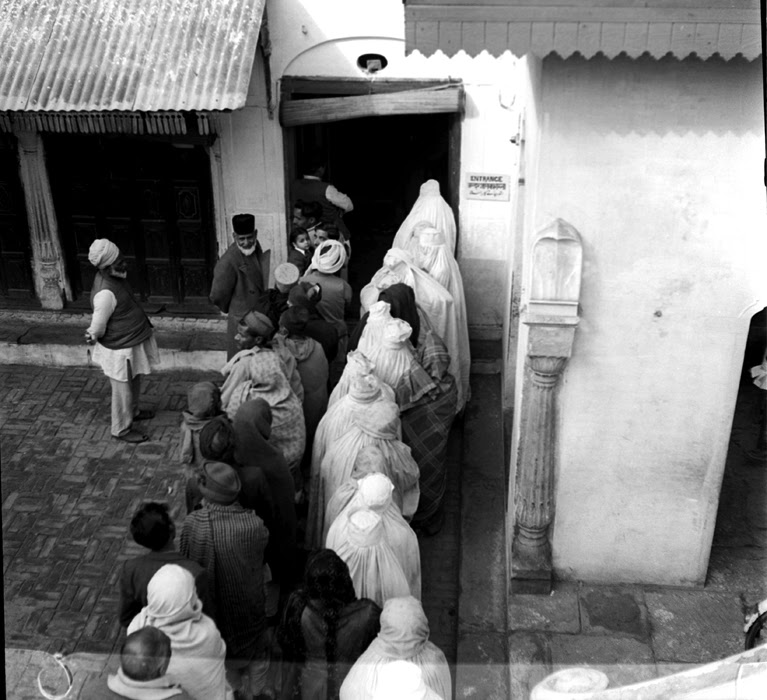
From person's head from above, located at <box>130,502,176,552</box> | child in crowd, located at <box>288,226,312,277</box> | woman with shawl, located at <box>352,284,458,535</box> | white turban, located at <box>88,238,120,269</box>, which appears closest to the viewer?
person's head from above, located at <box>130,502,176,552</box>

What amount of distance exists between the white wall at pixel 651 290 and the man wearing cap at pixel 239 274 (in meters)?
3.27

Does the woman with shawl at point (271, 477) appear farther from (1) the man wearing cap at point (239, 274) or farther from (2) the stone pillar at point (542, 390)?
(1) the man wearing cap at point (239, 274)

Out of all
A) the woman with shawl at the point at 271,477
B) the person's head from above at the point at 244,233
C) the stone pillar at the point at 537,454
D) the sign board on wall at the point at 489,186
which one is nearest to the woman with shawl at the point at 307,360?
the woman with shawl at the point at 271,477

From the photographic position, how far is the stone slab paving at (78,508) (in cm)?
664

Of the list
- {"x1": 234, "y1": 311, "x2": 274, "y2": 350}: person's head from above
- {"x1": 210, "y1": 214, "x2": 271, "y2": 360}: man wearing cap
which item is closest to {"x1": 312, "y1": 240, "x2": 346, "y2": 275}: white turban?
{"x1": 210, "y1": 214, "x2": 271, "y2": 360}: man wearing cap

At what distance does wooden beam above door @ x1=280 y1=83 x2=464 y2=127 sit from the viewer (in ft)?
31.0

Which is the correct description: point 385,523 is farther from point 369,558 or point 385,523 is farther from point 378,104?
point 378,104

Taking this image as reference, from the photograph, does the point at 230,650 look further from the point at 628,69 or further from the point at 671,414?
the point at 628,69

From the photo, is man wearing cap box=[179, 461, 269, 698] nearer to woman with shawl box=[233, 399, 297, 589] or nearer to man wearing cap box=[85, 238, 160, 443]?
woman with shawl box=[233, 399, 297, 589]

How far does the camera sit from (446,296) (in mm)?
8555

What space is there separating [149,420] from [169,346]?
3.54ft

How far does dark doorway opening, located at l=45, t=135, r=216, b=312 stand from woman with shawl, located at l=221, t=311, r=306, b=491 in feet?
11.9

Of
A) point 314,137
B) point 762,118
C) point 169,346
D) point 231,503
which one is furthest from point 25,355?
point 762,118

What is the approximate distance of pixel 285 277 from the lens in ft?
26.9
